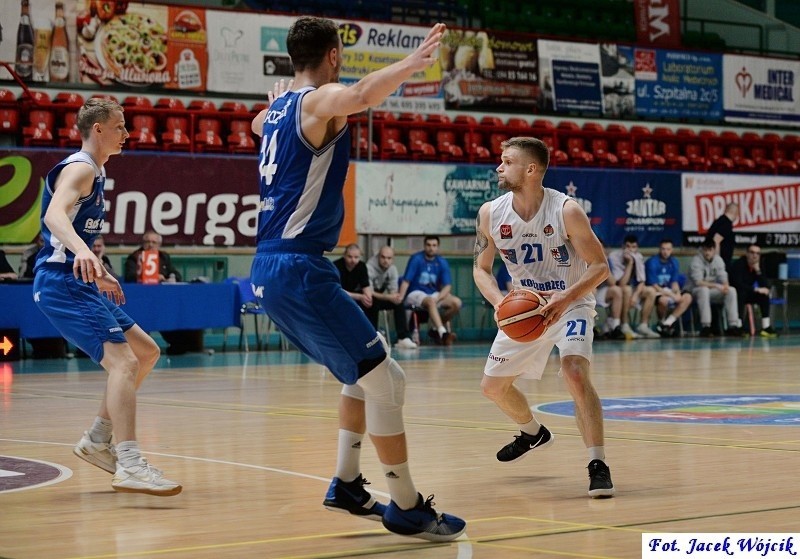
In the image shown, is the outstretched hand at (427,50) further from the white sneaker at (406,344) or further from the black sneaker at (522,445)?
the white sneaker at (406,344)

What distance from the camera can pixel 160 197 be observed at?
18.3 metres

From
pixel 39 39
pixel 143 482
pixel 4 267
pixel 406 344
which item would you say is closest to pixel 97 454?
pixel 143 482

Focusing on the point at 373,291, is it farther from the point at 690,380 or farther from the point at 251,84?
the point at 690,380

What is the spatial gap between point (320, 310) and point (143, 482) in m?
1.56

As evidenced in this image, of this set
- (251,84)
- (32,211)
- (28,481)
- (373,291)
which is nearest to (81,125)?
(28,481)

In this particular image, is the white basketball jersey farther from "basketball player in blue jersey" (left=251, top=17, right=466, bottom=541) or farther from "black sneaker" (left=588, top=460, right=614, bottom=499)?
"basketball player in blue jersey" (left=251, top=17, right=466, bottom=541)

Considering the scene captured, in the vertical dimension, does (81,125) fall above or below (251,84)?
below

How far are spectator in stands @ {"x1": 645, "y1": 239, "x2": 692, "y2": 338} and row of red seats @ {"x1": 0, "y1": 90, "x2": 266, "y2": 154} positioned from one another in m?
7.16

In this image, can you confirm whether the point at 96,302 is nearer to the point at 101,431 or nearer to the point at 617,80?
the point at 101,431

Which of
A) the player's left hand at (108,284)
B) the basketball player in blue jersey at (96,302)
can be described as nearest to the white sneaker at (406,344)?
the basketball player in blue jersey at (96,302)

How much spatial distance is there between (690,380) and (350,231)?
7746mm

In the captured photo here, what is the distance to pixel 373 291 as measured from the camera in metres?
18.9

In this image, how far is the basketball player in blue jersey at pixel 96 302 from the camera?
5.88 m

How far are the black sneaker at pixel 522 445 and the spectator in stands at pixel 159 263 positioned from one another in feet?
35.5
